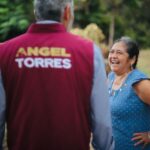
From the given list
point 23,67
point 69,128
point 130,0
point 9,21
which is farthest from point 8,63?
point 130,0

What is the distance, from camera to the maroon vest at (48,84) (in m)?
2.67

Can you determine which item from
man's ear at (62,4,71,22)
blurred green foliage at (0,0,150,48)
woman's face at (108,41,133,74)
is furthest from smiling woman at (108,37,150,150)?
blurred green foliage at (0,0,150,48)

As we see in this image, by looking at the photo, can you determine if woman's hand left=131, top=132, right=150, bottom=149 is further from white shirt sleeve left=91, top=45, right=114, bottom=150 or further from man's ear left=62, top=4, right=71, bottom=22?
man's ear left=62, top=4, right=71, bottom=22

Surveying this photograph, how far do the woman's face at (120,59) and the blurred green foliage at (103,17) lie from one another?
46.4 ft

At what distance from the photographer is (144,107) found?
3.91 meters

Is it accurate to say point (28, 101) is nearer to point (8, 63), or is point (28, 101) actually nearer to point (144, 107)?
point (8, 63)

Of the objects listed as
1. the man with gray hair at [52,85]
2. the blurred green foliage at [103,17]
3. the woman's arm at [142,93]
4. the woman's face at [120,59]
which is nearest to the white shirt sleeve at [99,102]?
the man with gray hair at [52,85]

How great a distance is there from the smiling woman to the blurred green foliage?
1416cm

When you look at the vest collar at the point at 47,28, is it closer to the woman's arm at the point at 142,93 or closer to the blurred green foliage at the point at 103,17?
the woman's arm at the point at 142,93

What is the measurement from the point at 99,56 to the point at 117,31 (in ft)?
64.8

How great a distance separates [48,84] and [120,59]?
1.47 metres

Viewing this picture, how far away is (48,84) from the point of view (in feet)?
8.75

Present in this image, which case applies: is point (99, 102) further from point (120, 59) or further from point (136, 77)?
point (120, 59)

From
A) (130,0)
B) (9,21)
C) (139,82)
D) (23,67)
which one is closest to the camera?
(23,67)
